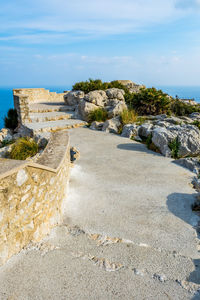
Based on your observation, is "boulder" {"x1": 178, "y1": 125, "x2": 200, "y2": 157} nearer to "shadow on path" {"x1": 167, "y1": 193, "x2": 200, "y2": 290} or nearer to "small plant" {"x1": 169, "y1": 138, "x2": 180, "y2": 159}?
"small plant" {"x1": 169, "y1": 138, "x2": 180, "y2": 159}

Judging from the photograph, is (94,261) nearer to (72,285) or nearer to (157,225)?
(72,285)

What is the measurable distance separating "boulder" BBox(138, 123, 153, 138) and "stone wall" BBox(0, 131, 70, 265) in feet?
19.3

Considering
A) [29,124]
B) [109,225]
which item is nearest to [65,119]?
[29,124]

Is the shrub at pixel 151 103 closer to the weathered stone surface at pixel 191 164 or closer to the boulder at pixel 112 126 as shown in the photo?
the boulder at pixel 112 126

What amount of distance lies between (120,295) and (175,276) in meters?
0.75

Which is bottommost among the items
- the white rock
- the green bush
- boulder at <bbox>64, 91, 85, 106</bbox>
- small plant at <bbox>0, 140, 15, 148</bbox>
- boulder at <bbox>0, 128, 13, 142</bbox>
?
small plant at <bbox>0, 140, 15, 148</bbox>

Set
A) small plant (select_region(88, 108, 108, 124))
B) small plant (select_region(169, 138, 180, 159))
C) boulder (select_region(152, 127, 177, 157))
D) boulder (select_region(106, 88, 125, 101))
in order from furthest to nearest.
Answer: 1. boulder (select_region(106, 88, 125, 101))
2. small plant (select_region(88, 108, 108, 124))
3. boulder (select_region(152, 127, 177, 157))
4. small plant (select_region(169, 138, 180, 159))

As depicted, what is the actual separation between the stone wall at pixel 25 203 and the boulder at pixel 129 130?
588 cm

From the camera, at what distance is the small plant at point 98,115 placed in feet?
37.9

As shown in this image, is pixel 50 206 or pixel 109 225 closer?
pixel 50 206

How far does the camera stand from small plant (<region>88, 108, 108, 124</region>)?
11.6m

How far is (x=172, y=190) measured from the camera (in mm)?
5051

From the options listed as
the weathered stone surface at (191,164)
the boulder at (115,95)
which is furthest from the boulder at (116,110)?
the weathered stone surface at (191,164)

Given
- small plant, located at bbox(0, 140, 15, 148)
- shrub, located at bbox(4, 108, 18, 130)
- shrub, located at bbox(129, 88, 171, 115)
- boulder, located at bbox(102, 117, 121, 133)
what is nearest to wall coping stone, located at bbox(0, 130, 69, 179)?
boulder, located at bbox(102, 117, 121, 133)
